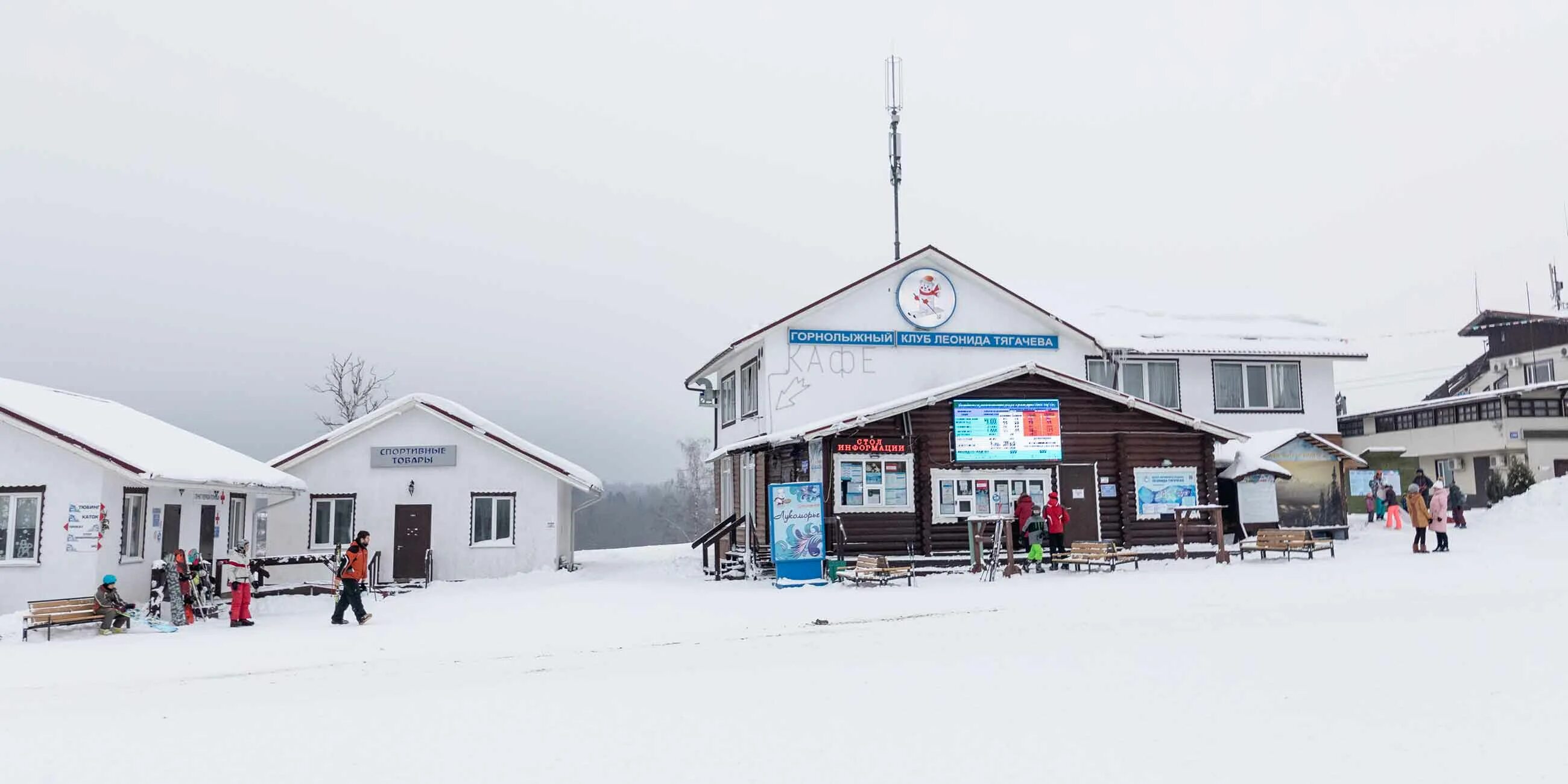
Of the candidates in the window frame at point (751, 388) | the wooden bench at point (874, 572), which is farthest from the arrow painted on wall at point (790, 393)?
the wooden bench at point (874, 572)

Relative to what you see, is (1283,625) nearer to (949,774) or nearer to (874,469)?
(949,774)

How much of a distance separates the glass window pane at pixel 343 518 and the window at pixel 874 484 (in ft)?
39.9

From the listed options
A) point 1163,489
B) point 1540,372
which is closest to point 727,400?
point 1163,489

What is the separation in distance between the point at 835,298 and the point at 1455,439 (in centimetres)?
2727

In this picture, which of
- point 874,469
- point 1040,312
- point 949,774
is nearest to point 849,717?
point 949,774

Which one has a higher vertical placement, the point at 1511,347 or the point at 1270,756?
the point at 1511,347

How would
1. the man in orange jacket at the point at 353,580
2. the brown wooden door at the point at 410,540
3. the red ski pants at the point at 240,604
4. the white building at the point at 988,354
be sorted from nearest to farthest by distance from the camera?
the man in orange jacket at the point at 353,580 < the red ski pants at the point at 240,604 < the brown wooden door at the point at 410,540 < the white building at the point at 988,354

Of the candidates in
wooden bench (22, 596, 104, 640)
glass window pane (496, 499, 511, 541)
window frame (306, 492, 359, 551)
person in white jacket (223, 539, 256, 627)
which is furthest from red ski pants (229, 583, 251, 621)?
glass window pane (496, 499, 511, 541)

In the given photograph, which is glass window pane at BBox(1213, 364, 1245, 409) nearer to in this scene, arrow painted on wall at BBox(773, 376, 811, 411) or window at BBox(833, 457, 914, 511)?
arrow painted on wall at BBox(773, 376, 811, 411)

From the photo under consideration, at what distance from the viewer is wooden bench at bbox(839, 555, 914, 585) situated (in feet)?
64.8

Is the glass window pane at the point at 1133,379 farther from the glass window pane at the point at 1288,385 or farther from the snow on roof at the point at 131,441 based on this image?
the snow on roof at the point at 131,441

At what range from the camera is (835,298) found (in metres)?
27.2

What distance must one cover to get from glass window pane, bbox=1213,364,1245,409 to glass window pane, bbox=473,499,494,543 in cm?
2061

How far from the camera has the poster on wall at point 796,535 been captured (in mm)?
20672
